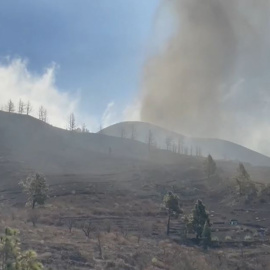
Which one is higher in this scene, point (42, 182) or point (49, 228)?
point (42, 182)

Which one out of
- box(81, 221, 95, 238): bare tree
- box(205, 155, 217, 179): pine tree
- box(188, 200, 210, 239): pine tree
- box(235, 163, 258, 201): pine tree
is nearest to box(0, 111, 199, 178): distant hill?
box(205, 155, 217, 179): pine tree

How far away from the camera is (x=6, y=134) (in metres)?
155

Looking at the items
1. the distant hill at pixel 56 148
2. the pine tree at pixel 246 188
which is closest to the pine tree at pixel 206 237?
the pine tree at pixel 246 188

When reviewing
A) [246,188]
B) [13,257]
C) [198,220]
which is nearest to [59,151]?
[246,188]

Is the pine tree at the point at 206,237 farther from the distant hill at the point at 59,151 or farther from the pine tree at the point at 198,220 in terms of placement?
the distant hill at the point at 59,151

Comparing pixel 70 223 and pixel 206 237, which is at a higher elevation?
pixel 70 223

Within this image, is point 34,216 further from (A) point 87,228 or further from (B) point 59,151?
(B) point 59,151

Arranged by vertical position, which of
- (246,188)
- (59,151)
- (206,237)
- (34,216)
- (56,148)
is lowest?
(206,237)

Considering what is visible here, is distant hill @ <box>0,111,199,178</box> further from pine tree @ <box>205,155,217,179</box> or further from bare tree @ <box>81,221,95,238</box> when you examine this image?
bare tree @ <box>81,221,95,238</box>

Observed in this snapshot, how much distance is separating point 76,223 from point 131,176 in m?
53.7

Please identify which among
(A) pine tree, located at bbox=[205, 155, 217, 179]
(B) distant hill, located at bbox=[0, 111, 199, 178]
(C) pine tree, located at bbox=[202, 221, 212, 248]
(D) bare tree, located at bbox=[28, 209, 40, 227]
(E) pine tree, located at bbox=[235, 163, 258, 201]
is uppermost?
(B) distant hill, located at bbox=[0, 111, 199, 178]

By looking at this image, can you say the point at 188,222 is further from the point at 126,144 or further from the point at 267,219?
the point at 126,144

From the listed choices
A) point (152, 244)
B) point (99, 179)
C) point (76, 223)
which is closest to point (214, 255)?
point (152, 244)

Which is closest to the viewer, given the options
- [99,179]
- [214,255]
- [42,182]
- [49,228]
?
[214,255]
